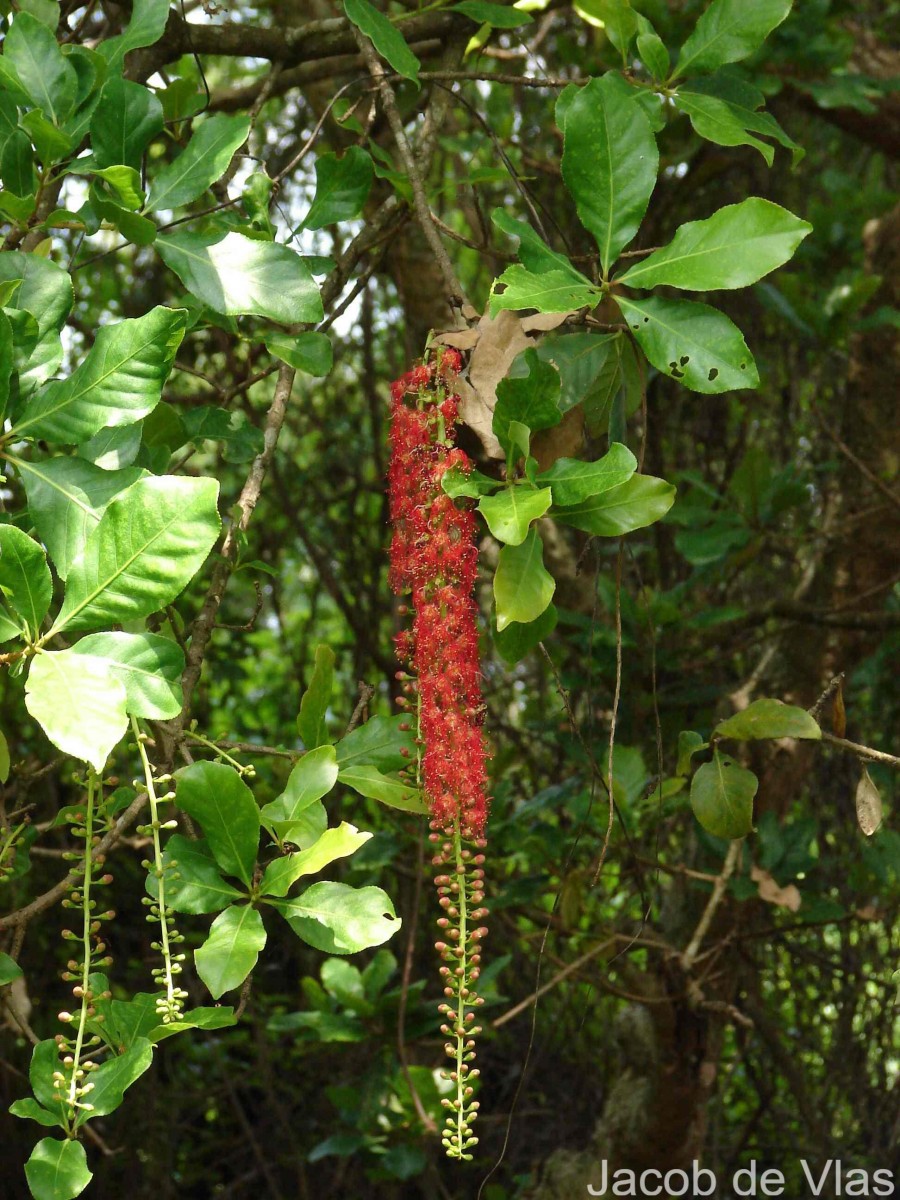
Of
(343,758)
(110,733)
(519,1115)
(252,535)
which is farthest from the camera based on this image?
(252,535)

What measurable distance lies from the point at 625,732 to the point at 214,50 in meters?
1.35

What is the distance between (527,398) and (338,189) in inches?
18.5

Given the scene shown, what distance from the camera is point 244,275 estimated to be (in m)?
1.02

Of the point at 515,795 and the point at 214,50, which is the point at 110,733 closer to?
the point at 214,50

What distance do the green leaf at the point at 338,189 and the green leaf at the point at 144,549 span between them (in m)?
0.58

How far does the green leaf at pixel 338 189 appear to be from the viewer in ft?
4.23

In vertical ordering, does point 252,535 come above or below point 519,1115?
above

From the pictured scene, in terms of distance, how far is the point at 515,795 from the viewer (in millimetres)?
2932

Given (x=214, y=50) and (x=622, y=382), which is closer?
(x=622, y=382)

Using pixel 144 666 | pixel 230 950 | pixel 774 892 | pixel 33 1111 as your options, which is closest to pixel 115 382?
pixel 144 666

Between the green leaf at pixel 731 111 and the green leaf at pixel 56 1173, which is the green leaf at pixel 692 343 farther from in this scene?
the green leaf at pixel 56 1173

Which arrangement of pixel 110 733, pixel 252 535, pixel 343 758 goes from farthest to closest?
pixel 252 535
pixel 343 758
pixel 110 733

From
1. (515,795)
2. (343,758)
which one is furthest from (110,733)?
(515,795)

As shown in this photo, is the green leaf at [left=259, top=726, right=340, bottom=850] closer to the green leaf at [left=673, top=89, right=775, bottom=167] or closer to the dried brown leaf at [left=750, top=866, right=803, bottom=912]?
the green leaf at [left=673, top=89, right=775, bottom=167]
